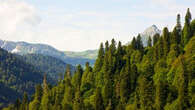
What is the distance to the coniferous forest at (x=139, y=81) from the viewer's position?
12094cm

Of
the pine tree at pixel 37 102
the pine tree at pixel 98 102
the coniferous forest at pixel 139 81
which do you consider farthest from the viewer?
the pine tree at pixel 37 102

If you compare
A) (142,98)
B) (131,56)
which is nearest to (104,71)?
(131,56)

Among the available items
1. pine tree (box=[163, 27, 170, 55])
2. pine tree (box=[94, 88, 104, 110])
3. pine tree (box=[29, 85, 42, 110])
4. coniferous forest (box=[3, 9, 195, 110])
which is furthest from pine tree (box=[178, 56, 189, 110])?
pine tree (box=[29, 85, 42, 110])

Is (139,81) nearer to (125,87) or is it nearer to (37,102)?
(125,87)

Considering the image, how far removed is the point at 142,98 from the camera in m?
127

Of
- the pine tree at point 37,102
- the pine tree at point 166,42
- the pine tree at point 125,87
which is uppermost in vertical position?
the pine tree at point 166,42

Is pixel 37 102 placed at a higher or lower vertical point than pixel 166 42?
lower

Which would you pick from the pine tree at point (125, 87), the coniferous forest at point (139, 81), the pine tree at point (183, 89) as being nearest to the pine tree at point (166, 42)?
the coniferous forest at point (139, 81)

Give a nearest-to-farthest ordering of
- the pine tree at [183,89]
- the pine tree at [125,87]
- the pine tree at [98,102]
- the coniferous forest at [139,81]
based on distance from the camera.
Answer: the pine tree at [183,89], the coniferous forest at [139,81], the pine tree at [98,102], the pine tree at [125,87]

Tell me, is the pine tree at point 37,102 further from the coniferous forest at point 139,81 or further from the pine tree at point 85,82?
the pine tree at point 85,82

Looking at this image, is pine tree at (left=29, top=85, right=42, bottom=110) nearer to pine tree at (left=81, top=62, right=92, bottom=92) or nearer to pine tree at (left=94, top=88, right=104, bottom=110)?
pine tree at (left=81, top=62, right=92, bottom=92)

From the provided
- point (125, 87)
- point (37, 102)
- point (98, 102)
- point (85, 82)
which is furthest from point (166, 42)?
point (37, 102)

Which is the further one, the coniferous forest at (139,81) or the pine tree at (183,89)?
the coniferous forest at (139,81)

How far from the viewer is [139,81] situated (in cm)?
13775
